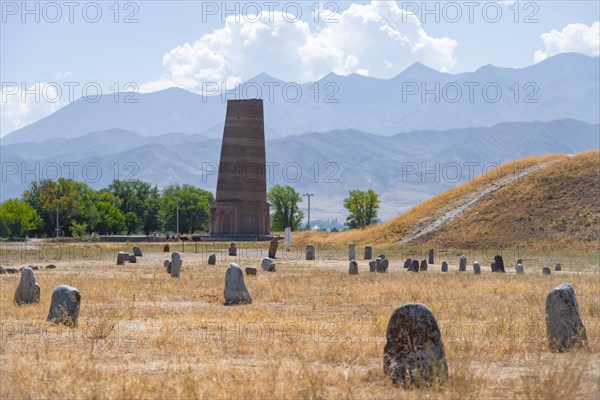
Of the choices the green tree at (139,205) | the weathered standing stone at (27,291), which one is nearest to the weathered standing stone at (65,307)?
the weathered standing stone at (27,291)

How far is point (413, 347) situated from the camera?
11.8 metres

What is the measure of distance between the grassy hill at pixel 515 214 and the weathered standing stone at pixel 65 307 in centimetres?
4956

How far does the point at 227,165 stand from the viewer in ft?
271

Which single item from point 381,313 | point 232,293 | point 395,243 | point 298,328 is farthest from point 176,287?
point 395,243

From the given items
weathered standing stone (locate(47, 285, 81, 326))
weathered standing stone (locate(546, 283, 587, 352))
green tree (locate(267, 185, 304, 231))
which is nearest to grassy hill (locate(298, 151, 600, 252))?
green tree (locate(267, 185, 304, 231))

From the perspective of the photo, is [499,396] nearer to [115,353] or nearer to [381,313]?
[115,353]

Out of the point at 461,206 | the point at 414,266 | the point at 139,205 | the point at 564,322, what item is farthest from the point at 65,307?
the point at 139,205

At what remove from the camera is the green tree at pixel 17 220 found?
98375 mm

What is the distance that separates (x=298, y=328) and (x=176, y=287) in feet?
38.6

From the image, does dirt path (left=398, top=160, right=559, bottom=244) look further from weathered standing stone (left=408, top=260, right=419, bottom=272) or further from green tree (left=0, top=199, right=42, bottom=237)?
green tree (left=0, top=199, right=42, bottom=237)

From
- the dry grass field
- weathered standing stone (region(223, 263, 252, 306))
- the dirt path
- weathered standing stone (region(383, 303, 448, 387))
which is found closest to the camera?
the dry grass field

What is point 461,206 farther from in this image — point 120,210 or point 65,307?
point 65,307

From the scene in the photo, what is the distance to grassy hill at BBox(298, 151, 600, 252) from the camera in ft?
220

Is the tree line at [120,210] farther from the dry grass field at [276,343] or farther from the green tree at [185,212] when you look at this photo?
the dry grass field at [276,343]
